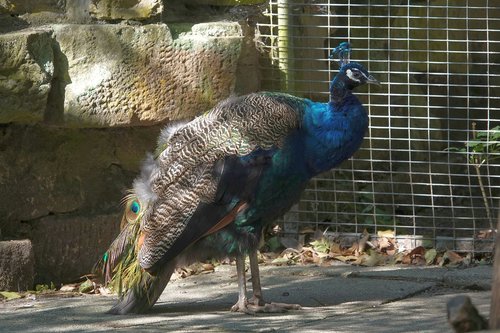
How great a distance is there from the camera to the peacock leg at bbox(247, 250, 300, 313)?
5934 millimetres

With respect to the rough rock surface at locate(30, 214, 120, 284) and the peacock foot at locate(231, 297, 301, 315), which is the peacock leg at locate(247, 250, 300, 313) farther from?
the rough rock surface at locate(30, 214, 120, 284)

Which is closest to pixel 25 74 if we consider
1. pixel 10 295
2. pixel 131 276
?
pixel 10 295

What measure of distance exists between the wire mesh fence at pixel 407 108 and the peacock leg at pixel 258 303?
163 centimetres

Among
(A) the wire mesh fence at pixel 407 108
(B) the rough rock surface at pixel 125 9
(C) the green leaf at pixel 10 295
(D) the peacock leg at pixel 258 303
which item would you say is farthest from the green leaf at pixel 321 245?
(C) the green leaf at pixel 10 295

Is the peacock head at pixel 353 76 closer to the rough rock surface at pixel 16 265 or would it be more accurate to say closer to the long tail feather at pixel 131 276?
the long tail feather at pixel 131 276

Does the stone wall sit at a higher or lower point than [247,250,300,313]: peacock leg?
higher

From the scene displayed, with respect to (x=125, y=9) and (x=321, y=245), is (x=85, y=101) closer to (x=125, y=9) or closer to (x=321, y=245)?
(x=125, y=9)

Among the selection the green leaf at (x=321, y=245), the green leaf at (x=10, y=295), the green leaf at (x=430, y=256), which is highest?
the green leaf at (x=321, y=245)

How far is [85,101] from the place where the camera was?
6.63 m

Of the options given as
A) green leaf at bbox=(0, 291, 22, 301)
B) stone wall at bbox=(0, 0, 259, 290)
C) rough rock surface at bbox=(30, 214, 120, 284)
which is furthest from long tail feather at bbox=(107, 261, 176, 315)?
rough rock surface at bbox=(30, 214, 120, 284)

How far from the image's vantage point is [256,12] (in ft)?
24.3

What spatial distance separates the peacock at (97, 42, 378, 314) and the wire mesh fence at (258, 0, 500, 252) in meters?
1.45

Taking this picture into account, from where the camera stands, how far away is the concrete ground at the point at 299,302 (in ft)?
18.1

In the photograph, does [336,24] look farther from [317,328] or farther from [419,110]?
[317,328]
